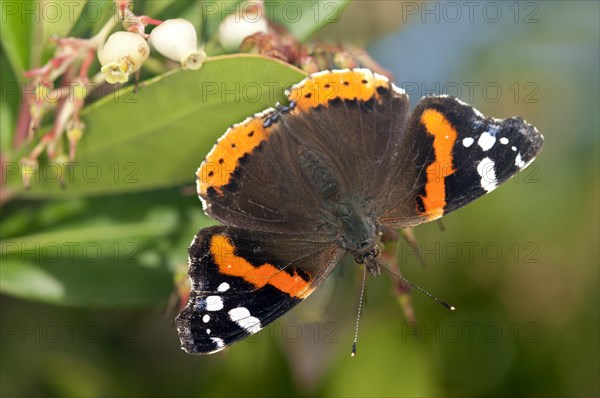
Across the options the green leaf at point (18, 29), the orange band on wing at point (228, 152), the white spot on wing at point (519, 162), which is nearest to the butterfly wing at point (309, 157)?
the orange band on wing at point (228, 152)

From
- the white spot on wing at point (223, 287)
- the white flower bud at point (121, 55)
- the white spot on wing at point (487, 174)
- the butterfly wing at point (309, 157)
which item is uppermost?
the white flower bud at point (121, 55)

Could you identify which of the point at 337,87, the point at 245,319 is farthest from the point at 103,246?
the point at 337,87

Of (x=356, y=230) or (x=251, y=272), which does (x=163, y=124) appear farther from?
(x=356, y=230)

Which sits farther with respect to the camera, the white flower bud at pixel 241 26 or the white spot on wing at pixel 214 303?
the white flower bud at pixel 241 26

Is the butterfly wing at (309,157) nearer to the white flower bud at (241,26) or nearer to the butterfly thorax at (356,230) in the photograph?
the butterfly thorax at (356,230)

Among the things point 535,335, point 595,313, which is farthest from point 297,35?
point 595,313

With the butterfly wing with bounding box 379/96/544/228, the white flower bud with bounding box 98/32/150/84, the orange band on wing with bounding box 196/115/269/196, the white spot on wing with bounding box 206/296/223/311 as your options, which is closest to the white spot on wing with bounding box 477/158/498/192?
the butterfly wing with bounding box 379/96/544/228

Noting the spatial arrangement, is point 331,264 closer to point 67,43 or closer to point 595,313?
point 67,43
